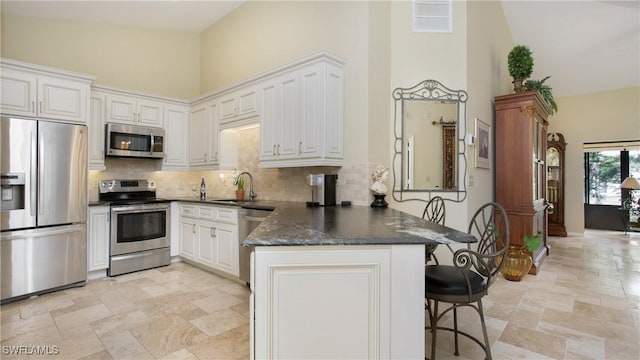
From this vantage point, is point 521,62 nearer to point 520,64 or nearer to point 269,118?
point 520,64

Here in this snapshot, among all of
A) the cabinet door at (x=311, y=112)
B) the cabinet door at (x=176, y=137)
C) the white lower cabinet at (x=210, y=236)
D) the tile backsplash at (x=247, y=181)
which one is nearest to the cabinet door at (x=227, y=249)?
the white lower cabinet at (x=210, y=236)

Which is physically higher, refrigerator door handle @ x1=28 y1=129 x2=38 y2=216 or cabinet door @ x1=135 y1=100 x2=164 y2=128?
cabinet door @ x1=135 y1=100 x2=164 y2=128

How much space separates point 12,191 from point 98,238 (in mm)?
953

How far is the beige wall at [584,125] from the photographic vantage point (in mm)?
6184

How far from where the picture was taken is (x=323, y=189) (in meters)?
3.12

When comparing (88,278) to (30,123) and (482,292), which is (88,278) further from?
(482,292)

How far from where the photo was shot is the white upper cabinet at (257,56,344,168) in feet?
9.96

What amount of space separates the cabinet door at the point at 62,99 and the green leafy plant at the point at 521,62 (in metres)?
5.35

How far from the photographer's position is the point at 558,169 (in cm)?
680

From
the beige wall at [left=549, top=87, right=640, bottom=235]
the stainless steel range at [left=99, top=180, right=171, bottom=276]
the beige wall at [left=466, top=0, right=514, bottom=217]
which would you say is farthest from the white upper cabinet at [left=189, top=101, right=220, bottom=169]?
the beige wall at [left=549, top=87, right=640, bottom=235]

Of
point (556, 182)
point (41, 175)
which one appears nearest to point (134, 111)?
point (41, 175)

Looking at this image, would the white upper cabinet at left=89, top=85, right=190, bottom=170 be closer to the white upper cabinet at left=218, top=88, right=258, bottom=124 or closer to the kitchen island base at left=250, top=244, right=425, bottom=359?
the white upper cabinet at left=218, top=88, right=258, bottom=124

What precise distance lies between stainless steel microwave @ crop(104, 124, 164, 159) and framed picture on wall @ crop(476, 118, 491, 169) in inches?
168

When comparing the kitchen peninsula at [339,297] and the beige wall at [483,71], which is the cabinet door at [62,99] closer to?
the kitchen peninsula at [339,297]
